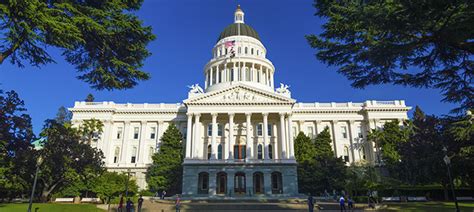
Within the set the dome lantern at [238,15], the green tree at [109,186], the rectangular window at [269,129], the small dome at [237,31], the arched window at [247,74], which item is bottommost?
the green tree at [109,186]

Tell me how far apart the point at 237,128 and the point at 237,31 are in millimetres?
27061

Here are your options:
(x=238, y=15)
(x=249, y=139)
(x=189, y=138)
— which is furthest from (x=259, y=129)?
(x=238, y=15)

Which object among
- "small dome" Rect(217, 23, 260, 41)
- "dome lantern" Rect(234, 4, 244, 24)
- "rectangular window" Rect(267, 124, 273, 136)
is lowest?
"rectangular window" Rect(267, 124, 273, 136)

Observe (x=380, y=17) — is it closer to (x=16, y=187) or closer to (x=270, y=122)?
(x=16, y=187)

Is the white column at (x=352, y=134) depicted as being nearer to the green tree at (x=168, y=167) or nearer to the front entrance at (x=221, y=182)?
the front entrance at (x=221, y=182)

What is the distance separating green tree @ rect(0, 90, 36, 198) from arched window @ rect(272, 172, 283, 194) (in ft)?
101

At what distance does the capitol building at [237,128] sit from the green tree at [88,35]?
29755 millimetres

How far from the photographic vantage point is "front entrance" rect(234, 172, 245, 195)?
46.0 m

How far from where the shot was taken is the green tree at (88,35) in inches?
468

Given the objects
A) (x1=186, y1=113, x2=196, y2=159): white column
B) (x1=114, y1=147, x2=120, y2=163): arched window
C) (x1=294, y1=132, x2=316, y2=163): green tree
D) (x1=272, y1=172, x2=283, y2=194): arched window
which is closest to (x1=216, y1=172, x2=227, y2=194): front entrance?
(x1=186, y1=113, x2=196, y2=159): white column

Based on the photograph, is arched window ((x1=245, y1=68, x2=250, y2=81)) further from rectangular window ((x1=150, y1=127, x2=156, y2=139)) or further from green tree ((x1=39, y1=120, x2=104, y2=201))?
green tree ((x1=39, y1=120, x2=104, y2=201))

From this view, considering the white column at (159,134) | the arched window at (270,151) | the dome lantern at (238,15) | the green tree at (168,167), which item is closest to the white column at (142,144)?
the white column at (159,134)

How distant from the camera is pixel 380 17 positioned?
11.0 m

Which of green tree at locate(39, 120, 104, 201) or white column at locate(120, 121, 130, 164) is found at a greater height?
white column at locate(120, 121, 130, 164)
